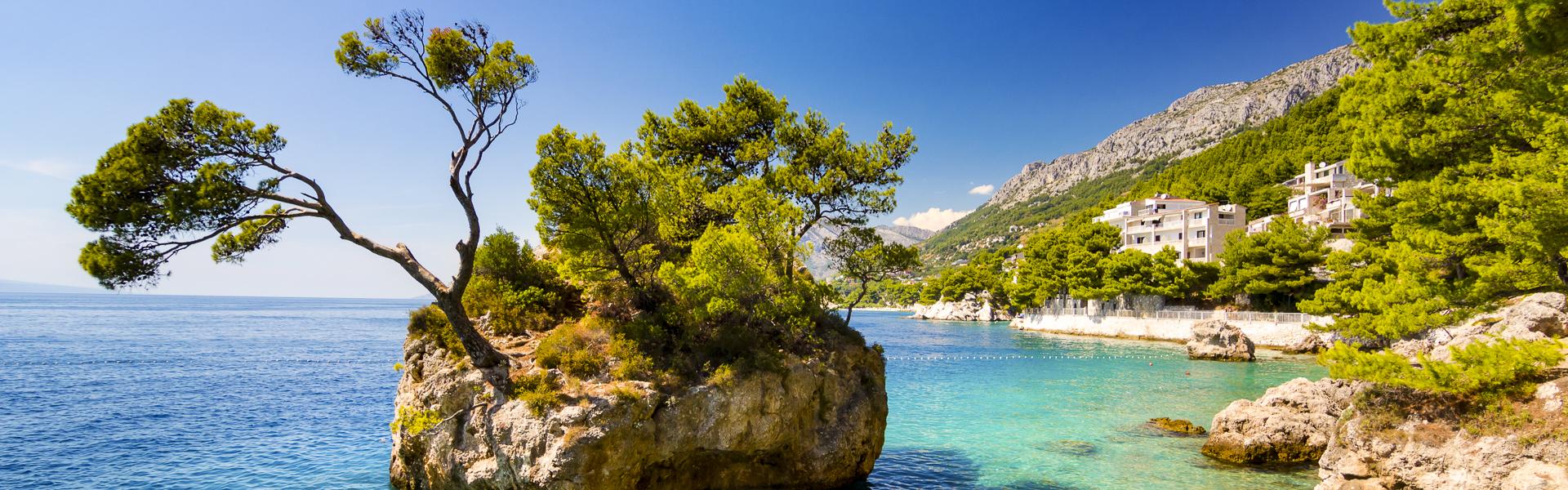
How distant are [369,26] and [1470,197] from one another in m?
24.6

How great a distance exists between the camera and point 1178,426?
997 inches

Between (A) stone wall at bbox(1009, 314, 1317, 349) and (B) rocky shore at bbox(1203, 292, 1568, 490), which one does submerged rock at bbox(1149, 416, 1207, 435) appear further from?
(A) stone wall at bbox(1009, 314, 1317, 349)

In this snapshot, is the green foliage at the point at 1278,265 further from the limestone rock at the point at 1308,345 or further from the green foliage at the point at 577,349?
the green foliage at the point at 577,349

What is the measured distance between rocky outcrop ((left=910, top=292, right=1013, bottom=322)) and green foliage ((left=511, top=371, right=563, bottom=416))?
111770 mm

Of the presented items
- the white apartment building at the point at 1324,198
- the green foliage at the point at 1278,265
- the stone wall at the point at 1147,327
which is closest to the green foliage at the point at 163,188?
the stone wall at the point at 1147,327

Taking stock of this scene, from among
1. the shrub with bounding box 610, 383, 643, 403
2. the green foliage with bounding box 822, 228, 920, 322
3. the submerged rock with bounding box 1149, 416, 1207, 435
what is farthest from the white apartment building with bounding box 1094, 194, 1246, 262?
the shrub with bounding box 610, 383, 643, 403

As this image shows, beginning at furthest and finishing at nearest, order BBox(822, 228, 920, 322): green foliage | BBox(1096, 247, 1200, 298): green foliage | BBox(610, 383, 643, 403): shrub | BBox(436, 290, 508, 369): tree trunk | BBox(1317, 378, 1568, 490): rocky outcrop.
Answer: BBox(1096, 247, 1200, 298): green foliage < BBox(822, 228, 920, 322): green foliage < BBox(436, 290, 508, 369): tree trunk < BBox(610, 383, 643, 403): shrub < BBox(1317, 378, 1568, 490): rocky outcrop

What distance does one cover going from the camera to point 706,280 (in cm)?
1557

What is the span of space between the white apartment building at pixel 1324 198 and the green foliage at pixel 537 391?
253ft

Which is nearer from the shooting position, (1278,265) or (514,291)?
(514,291)

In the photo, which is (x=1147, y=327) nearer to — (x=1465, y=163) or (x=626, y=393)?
(x=1465, y=163)

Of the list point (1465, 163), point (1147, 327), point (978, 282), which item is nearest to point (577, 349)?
point (1465, 163)

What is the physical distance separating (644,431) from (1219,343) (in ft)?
161

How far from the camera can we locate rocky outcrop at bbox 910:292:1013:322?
119625 mm
